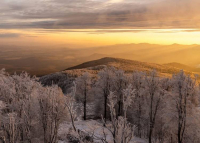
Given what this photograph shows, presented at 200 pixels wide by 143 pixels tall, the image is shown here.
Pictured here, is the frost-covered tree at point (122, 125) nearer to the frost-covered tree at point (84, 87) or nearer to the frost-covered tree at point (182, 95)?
the frost-covered tree at point (182, 95)

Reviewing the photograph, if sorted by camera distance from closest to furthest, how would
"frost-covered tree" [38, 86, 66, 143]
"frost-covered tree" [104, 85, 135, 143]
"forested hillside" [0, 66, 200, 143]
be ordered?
"frost-covered tree" [104, 85, 135, 143], "frost-covered tree" [38, 86, 66, 143], "forested hillside" [0, 66, 200, 143]

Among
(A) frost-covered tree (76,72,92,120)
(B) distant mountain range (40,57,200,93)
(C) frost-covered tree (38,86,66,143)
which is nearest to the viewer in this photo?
(C) frost-covered tree (38,86,66,143)

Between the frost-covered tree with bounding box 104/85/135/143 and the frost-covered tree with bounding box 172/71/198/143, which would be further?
the frost-covered tree with bounding box 172/71/198/143

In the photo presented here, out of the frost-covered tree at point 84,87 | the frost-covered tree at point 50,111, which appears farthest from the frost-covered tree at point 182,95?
the frost-covered tree at point 84,87

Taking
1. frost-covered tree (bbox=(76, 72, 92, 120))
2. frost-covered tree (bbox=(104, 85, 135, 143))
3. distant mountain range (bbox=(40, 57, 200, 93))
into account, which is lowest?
distant mountain range (bbox=(40, 57, 200, 93))

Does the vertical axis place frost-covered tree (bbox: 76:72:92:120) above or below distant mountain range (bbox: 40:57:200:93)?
above

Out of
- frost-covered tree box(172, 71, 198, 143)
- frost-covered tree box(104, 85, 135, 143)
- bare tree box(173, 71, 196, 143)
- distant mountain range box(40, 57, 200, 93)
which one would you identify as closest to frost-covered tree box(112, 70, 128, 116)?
distant mountain range box(40, 57, 200, 93)

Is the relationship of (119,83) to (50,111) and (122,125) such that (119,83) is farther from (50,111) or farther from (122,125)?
(122,125)

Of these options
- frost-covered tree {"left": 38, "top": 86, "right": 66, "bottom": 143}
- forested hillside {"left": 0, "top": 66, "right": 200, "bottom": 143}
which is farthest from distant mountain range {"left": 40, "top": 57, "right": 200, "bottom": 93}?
frost-covered tree {"left": 38, "top": 86, "right": 66, "bottom": 143}

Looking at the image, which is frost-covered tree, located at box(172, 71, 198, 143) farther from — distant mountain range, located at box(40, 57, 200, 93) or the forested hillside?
distant mountain range, located at box(40, 57, 200, 93)

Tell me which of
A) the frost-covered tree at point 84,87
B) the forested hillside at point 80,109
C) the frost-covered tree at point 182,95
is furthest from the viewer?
the frost-covered tree at point 84,87

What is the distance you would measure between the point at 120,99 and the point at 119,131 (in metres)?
25.3

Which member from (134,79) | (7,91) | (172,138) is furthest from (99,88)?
(7,91)

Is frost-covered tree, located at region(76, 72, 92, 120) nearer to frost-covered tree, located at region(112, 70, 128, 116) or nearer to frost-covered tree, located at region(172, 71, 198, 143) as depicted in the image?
frost-covered tree, located at region(112, 70, 128, 116)
